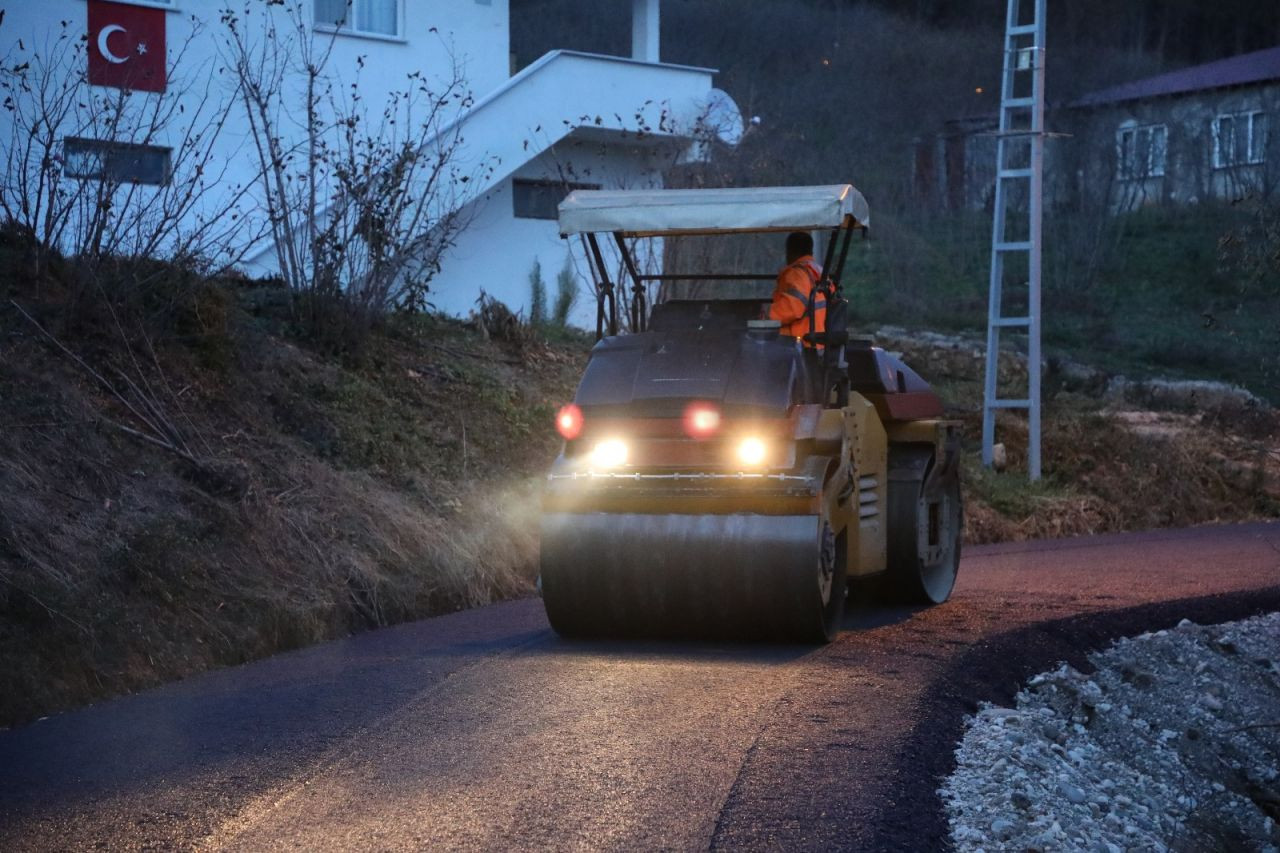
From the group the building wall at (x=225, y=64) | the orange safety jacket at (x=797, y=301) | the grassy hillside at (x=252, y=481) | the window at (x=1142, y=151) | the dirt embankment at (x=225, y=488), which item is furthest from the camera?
the window at (x=1142, y=151)

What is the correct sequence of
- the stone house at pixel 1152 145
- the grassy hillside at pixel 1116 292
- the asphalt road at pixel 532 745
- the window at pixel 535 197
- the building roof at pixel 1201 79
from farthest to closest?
1. the building roof at pixel 1201 79
2. the stone house at pixel 1152 145
3. the grassy hillside at pixel 1116 292
4. the window at pixel 535 197
5. the asphalt road at pixel 532 745

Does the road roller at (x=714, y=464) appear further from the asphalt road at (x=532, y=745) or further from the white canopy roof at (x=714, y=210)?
the asphalt road at (x=532, y=745)

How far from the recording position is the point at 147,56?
65.2 ft

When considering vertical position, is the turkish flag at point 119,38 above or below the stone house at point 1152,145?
below

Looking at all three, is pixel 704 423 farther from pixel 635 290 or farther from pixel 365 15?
pixel 365 15

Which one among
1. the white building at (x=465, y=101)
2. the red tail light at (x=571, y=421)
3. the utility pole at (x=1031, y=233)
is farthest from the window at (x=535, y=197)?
the red tail light at (x=571, y=421)

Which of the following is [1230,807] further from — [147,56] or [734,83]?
[734,83]

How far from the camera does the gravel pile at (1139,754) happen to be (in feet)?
21.8

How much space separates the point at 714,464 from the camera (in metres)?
9.73

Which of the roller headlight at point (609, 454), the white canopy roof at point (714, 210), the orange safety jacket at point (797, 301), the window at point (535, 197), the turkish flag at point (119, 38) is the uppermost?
the turkish flag at point (119, 38)

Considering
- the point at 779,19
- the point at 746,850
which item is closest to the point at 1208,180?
the point at 779,19

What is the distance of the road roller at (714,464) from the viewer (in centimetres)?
948

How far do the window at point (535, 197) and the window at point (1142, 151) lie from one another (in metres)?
24.4

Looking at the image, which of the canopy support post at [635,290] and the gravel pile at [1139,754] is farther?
the canopy support post at [635,290]
